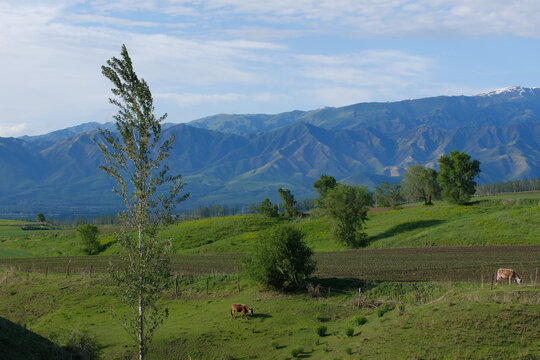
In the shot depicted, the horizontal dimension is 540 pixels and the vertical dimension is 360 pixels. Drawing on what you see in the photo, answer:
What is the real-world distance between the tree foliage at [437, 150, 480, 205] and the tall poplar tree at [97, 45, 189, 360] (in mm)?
92345

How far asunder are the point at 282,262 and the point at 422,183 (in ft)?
338

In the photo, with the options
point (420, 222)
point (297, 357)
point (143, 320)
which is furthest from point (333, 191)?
point (143, 320)

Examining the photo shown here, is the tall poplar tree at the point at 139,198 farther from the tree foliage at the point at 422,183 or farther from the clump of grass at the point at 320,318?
the tree foliage at the point at 422,183

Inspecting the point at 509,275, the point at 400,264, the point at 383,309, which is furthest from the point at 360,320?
the point at 400,264

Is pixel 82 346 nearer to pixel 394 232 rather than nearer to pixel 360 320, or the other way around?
pixel 360 320

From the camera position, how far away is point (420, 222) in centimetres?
8931

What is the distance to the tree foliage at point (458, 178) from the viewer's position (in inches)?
4168

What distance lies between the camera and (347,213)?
84.0 metres

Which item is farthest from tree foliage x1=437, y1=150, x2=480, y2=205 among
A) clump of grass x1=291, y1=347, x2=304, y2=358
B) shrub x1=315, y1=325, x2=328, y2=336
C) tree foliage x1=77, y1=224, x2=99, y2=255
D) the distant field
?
clump of grass x1=291, y1=347, x2=304, y2=358

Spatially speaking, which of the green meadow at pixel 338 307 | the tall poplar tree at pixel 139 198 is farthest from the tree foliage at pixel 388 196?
the tall poplar tree at pixel 139 198

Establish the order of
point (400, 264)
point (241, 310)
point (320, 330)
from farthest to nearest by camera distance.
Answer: point (400, 264) < point (241, 310) < point (320, 330)

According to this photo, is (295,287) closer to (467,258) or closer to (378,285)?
(378,285)

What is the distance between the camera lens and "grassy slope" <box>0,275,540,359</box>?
26734 millimetres

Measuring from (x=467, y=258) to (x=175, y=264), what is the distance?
129 ft
